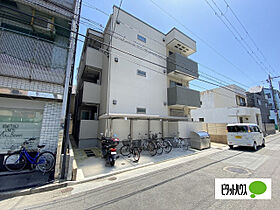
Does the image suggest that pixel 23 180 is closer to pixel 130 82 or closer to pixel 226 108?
pixel 130 82

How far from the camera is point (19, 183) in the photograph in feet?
11.8

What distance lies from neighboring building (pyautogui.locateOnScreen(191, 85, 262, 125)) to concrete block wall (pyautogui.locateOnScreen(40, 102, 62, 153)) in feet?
68.8

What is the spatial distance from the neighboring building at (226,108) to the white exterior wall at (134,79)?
12967 millimetres

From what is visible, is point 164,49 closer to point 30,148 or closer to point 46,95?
point 46,95

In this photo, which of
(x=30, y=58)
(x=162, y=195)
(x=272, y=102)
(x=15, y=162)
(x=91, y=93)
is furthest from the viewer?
(x=272, y=102)

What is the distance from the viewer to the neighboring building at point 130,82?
26.3 feet

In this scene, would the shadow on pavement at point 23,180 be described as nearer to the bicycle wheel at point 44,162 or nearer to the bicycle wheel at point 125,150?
the bicycle wheel at point 44,162

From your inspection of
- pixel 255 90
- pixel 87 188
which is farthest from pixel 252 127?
pixel 255 90

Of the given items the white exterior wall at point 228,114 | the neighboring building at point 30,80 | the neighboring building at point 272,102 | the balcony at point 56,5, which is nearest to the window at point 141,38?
the balcony at point 56,5

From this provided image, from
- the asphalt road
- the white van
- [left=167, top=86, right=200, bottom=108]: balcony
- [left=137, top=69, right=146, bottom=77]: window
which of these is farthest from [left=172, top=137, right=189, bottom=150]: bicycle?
[left=137, top=69, right=146, bottom=77]: window

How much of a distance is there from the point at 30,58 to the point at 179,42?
1160 centimetres

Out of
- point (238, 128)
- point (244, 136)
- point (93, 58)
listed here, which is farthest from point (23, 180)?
point (238, 128)

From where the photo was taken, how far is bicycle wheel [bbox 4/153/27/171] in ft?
14.2

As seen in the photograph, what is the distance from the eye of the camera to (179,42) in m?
11.1
